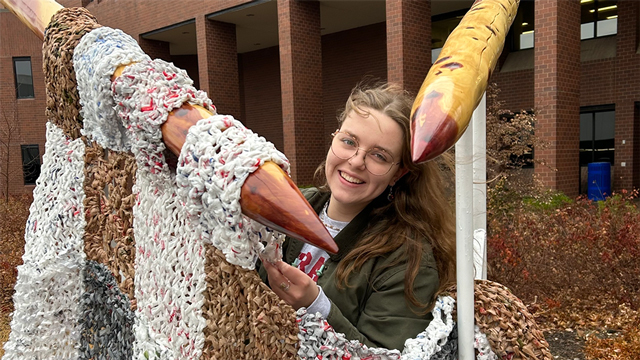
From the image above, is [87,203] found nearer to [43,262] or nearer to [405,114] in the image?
[43,262]

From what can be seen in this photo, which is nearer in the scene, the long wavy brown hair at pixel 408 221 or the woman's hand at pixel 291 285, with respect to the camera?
the woman's hand at pixel 291 285

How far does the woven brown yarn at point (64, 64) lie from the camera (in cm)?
96

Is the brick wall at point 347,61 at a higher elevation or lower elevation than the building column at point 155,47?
lower

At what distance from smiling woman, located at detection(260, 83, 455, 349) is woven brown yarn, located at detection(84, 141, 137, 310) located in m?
0.37

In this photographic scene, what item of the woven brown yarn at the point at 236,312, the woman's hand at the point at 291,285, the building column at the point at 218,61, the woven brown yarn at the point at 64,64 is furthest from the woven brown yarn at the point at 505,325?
the building column at the point at 218,61

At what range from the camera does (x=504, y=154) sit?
696 centimetres

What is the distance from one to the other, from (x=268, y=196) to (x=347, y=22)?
55.9 feet

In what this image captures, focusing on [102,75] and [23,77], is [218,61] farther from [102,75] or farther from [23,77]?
[102,75]

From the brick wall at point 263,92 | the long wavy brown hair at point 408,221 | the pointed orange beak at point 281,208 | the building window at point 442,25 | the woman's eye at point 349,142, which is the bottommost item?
the long wavy brown hair at point 408,221

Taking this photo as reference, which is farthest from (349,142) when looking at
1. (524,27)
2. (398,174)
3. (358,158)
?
(524,27)

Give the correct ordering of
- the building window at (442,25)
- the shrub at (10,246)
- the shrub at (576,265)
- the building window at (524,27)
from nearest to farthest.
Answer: the shrub at (576,265) < the shrub at (10,246) < the building window at (524,27) < the building window at (442,25)

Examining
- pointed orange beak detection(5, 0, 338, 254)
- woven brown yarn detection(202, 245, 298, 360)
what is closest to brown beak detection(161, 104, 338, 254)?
pointed orange beak detection(5, 0, 338, 254)

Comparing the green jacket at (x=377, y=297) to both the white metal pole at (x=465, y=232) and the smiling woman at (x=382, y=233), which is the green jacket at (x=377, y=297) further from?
the white metal pole at (x=465, y=232)

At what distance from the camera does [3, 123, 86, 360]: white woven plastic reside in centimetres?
102
